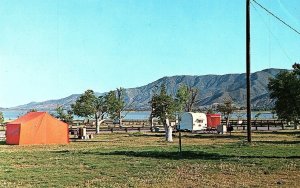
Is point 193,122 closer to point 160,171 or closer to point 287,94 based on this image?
point 287,94

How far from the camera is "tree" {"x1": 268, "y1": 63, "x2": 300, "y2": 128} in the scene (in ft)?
158

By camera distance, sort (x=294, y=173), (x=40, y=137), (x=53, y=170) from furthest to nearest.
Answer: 1. (x=40, y=137)
2. (x=53, y=170)
3. (x=294, y=173)

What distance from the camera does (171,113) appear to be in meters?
63.4

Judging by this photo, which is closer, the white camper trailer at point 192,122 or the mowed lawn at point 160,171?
the mowed lawn at point 160,171

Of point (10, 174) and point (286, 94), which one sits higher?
point (286, 94)

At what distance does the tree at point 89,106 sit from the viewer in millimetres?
63250

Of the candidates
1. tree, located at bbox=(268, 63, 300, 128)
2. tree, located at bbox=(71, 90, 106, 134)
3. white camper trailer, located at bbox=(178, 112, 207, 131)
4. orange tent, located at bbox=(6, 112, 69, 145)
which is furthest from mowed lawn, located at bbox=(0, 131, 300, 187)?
tree, located at bbox=(71, 90, 106, 134)

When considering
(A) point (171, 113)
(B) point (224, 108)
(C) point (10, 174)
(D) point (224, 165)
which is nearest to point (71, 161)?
(C) point (10, 174)

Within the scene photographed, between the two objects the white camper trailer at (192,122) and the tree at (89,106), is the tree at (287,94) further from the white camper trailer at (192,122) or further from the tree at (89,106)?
the tree at (89,106)

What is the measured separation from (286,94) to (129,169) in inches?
1418

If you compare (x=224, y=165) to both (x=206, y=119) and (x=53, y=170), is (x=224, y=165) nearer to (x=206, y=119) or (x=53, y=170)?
(x=53, y=170)

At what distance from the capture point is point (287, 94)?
49.3m

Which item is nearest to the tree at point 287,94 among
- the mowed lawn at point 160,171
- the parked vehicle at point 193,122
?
the parked vehicle at point 193,122

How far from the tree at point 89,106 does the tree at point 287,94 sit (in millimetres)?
25524
